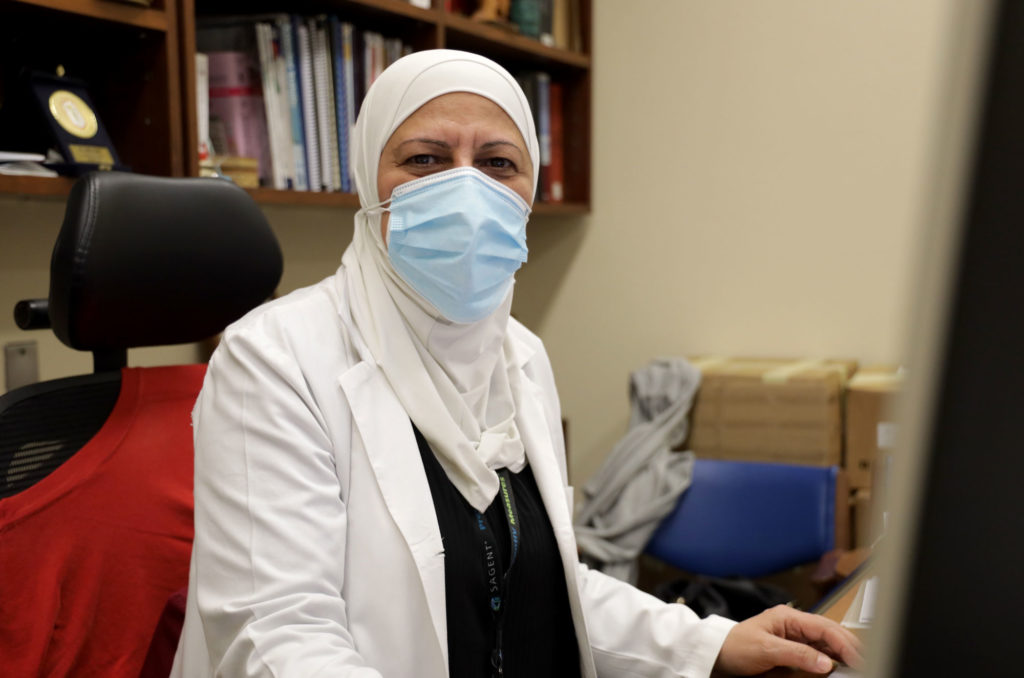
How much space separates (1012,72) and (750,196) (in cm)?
265

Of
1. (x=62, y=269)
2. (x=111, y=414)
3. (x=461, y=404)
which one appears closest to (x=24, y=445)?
(x=111, y=414)

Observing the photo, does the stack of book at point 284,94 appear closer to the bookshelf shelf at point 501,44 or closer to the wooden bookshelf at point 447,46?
the wooden bookshelf at point 447,46

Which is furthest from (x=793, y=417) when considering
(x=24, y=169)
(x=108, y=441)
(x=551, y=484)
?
(x=24, y=169)

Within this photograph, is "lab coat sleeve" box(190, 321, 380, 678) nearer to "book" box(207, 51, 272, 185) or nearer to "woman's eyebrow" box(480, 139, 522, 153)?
"woman's eyebrow" box(480, 139, 522, 153)

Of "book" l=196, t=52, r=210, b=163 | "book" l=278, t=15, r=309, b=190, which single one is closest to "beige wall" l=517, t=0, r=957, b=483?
"book" l=278, t=15, r=309, b=190

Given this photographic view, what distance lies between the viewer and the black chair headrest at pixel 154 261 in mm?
1061

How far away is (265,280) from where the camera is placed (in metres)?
1.26

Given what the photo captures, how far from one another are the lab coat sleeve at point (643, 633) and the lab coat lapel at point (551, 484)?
21 mm

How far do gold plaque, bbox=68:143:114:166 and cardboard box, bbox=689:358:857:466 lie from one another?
162 centimetres

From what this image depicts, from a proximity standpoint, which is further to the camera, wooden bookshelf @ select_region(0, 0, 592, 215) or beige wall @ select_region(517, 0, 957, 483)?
beige wall @ select_region(517, 0, 957, 483)

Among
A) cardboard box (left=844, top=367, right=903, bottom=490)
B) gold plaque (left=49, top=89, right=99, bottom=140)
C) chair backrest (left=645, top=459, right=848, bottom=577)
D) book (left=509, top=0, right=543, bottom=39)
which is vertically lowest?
chair backrest (left=645, top=459, right=848, bottom=577)

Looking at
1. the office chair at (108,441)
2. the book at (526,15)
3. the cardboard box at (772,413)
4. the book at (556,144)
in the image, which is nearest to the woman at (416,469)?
the office chair at (108,441)

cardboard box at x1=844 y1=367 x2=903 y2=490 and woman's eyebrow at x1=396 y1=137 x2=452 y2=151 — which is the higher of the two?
woman's eyebrow at x1=396 y1=137 x2=452 y2=151

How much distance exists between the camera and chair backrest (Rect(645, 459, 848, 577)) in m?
2.21
